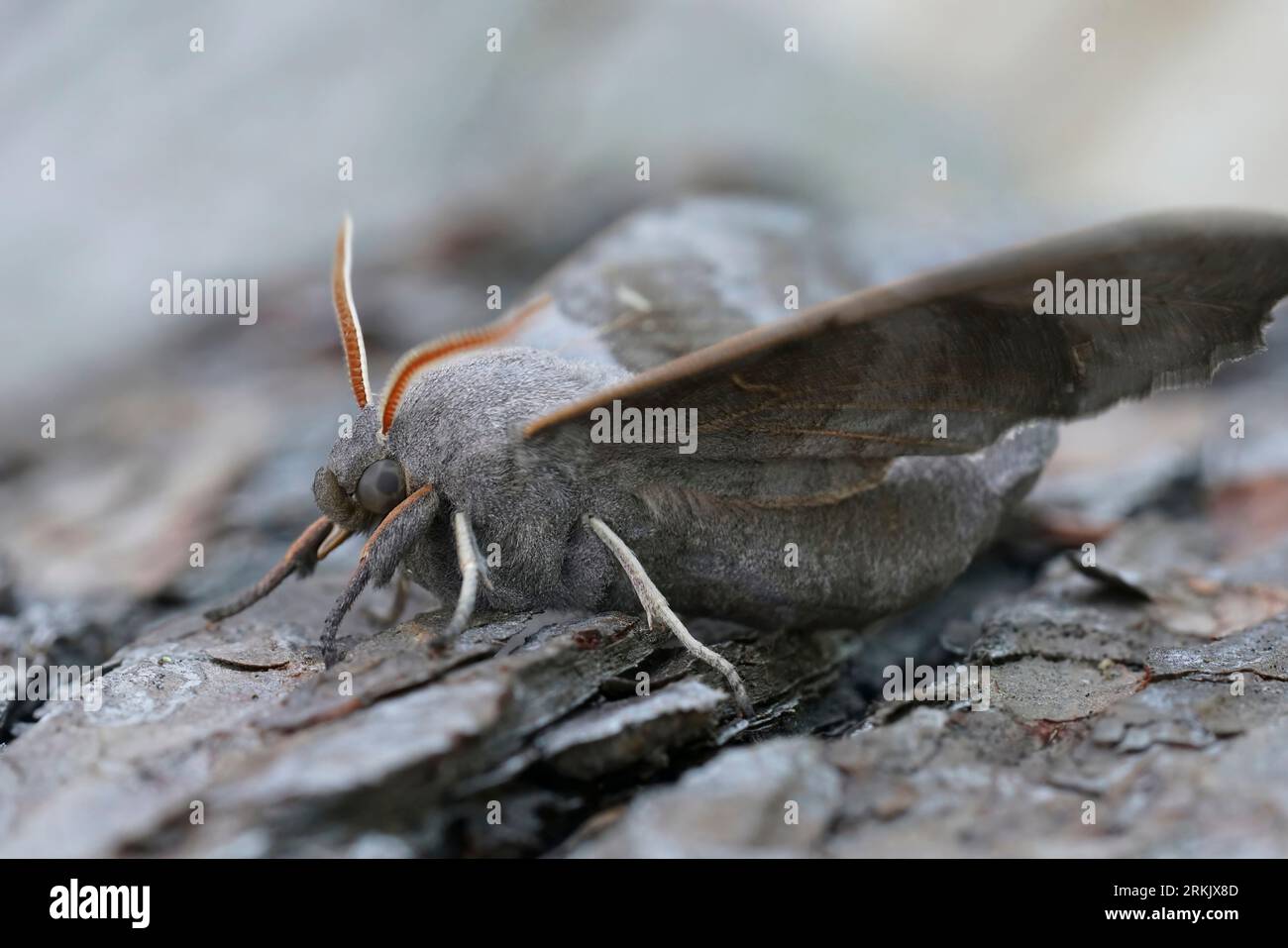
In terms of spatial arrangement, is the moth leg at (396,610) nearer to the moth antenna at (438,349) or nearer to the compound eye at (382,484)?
the compound eye at (382,484)

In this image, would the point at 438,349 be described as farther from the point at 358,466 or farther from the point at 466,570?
the point at 466,570

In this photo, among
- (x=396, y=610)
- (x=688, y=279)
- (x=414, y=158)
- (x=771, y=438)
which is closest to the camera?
(x=771, y=438)

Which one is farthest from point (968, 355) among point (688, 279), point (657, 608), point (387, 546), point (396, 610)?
point (396, 610)

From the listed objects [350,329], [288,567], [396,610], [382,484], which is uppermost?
[350,329]

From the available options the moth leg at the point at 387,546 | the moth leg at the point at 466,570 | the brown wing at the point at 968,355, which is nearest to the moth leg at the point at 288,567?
the moth leg at the point at 387,546

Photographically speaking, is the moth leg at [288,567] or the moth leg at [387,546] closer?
the moth leg at [387,546]
